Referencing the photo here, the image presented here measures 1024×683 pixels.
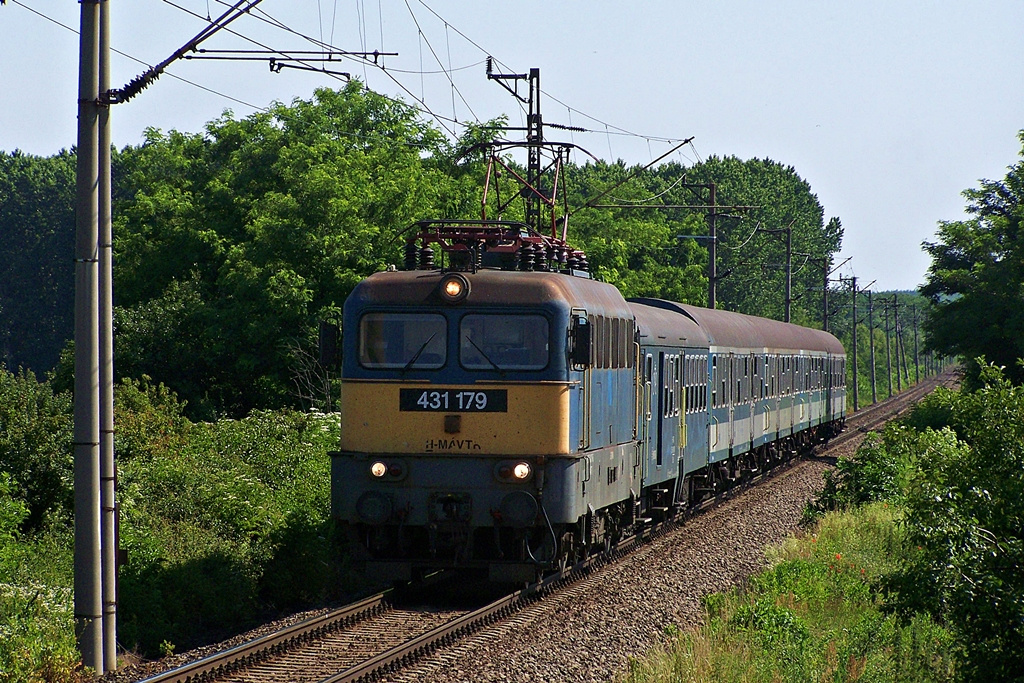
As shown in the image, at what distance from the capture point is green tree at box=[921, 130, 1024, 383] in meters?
35.2

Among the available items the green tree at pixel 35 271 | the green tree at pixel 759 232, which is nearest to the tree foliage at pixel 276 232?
the green tree at pixel 35 271

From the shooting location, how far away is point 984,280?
119ft

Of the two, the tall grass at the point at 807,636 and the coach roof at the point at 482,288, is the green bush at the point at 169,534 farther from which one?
the tall grass at the point at 807,636

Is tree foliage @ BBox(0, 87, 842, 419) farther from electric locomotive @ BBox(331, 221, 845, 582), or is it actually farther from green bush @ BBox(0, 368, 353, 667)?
electric locomotive @ BBox(331, 221, 845, 582)

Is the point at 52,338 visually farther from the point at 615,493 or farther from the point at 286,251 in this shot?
the point at 615,493

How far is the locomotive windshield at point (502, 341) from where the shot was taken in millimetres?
12570

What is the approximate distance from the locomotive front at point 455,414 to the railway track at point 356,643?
48 centimetres

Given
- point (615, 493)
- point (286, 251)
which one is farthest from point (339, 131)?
point (615, 493)

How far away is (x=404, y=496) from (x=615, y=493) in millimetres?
3192

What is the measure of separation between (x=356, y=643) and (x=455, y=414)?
2.38 m

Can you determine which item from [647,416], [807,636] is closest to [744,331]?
[647,416]

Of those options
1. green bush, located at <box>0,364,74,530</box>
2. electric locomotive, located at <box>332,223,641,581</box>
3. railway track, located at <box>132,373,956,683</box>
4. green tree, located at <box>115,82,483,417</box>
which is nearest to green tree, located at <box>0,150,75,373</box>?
green tree, located at <box>115,82,483,417</box>

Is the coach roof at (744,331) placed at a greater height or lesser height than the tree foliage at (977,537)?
greater

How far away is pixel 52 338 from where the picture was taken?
2793 inches
